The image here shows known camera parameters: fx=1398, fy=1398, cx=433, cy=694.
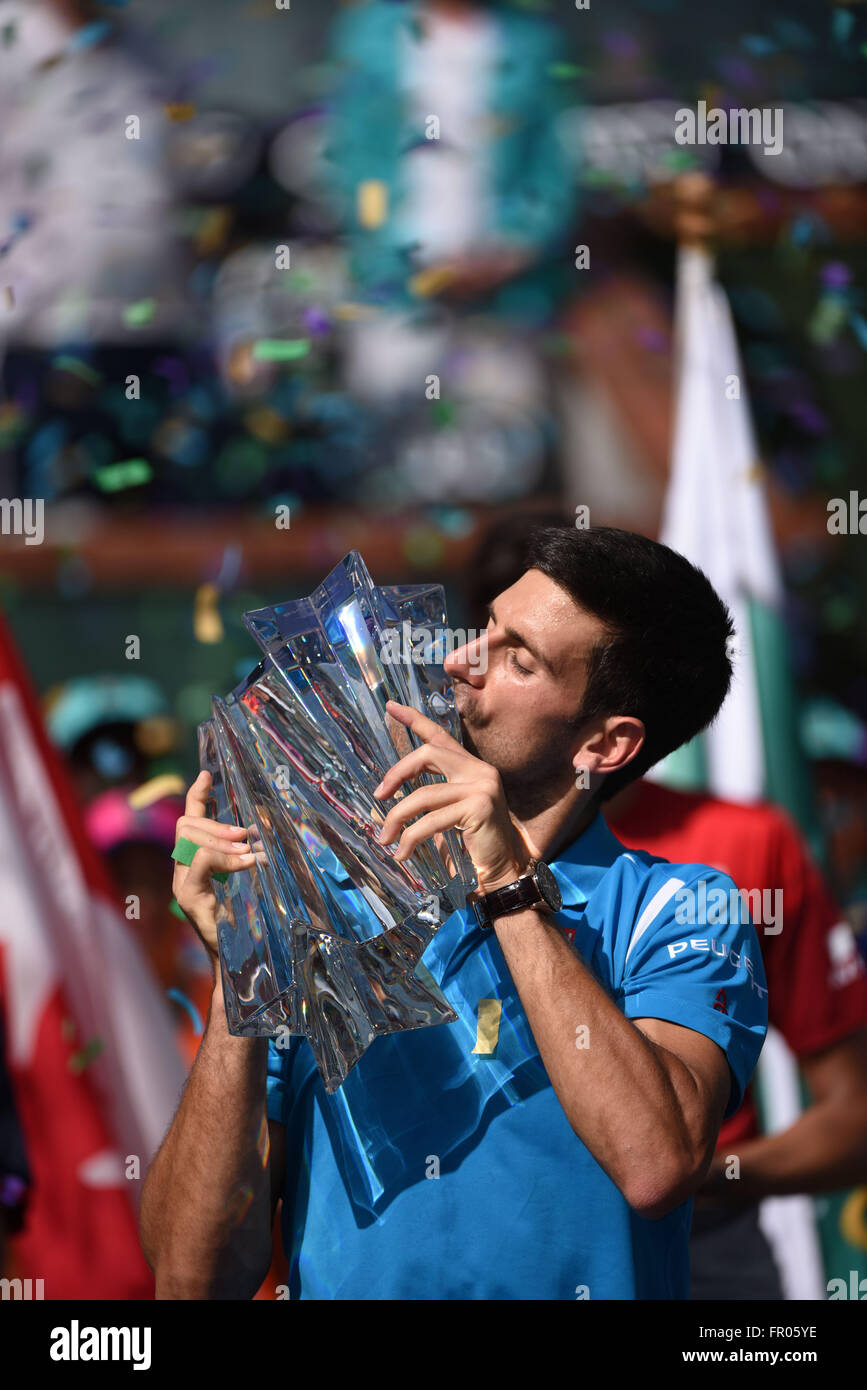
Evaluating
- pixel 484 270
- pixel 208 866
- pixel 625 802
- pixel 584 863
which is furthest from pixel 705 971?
pixel 484 270

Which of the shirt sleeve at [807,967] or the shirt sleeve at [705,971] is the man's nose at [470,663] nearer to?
the shirt sleeve at [705,971]

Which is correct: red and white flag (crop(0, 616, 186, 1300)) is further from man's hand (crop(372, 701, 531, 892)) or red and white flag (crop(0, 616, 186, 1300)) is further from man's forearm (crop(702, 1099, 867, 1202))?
man's hand (crop(372, 701, 531, 892))

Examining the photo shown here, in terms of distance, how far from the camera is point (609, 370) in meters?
6.64

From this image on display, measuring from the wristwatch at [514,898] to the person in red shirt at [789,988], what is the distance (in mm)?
1116

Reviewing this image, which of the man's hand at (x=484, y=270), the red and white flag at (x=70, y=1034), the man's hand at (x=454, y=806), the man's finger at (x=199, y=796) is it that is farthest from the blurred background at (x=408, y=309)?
the man's hand at (x=454, y=806)

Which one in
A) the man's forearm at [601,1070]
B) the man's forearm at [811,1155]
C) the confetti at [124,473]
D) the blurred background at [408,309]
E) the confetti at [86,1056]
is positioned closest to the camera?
the man's forearm at [601,1070]

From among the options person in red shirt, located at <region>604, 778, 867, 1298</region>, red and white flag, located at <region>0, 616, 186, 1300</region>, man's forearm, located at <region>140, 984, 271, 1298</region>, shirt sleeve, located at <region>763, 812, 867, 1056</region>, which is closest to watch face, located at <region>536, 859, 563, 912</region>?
man's forearm, located at <region>140, 984, 271, 1298</region>

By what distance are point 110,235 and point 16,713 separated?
3.95 meters

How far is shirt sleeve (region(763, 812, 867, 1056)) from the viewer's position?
2537 mm

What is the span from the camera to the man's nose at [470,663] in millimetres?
1594

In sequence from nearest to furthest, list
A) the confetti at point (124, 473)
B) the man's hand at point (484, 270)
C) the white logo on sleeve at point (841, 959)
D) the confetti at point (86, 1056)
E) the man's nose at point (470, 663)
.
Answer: the man's nose at point (470, 663) → the white logo on sleeve at point (841, 959) → the confetti at point (86, 1056) → the confetti at point (124, 473) → the man's hand at point (484, 270)

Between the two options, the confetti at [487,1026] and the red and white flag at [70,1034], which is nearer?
the confetti at [487,1026]
